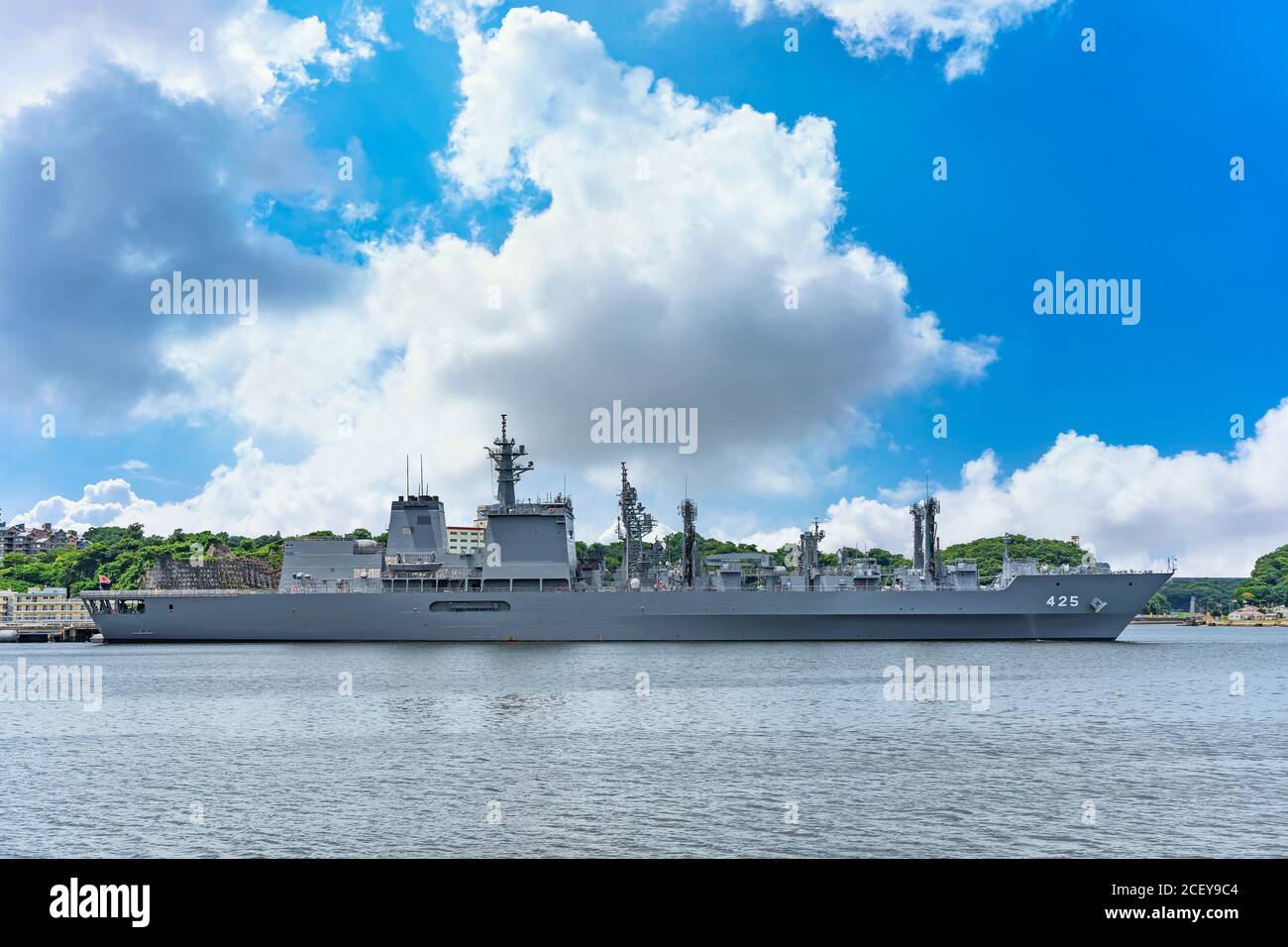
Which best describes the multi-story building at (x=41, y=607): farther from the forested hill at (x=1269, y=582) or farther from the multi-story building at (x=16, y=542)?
the forested hill at (x=1269, y=582)

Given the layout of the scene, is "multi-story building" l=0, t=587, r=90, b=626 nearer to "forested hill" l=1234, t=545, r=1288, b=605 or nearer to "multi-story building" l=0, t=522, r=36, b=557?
"multi-story building" l=0, t=522, r=36, b=557

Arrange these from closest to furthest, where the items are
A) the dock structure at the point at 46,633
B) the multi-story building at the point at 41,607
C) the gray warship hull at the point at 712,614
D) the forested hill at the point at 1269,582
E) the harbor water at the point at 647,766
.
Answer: the harbor water at the point at 647,766 < the gray warship hull at the point at 712,614 < the dock structure at the point at 46,633 < the multi-story building at the point at 41,607 < the forested hill at the point at 1269,582

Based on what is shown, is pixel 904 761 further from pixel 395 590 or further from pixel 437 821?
pixel 395 590

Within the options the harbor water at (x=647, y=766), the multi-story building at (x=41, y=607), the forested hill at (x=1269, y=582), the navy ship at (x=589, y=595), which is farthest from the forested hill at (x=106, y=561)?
the forested hill at (x=1269, y=582)

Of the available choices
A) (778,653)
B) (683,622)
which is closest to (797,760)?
(778,653)

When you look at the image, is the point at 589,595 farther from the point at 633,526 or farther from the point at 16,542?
the point at 16,542
